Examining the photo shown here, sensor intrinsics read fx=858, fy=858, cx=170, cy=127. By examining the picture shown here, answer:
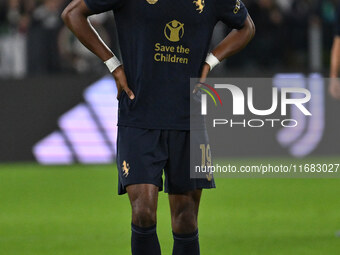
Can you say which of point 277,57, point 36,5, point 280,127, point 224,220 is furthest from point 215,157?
point 224,220

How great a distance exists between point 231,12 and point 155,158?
3.54 feet

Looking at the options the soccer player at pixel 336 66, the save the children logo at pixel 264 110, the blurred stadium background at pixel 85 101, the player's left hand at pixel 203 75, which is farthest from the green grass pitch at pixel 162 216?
the player's left hand at pixel 203 75

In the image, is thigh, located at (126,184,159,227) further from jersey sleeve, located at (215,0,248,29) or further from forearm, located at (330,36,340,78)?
forearm, located at (330,36,340,78)

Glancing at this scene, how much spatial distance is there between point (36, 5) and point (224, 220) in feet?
22.9

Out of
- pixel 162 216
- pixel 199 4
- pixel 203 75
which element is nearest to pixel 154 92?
pixel 203 75

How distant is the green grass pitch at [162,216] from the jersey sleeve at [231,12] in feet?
7.71

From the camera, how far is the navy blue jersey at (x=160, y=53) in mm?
5285

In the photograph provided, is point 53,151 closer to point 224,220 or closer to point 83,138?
point 83,138

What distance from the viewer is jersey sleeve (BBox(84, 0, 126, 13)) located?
5.20 meters

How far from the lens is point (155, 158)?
531 centimetres

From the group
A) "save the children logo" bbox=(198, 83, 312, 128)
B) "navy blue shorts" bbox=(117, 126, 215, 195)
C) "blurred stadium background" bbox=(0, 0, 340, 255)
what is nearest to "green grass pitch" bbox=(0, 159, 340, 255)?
"blurred stadium background" bbox=(0, 0, 340, 255)

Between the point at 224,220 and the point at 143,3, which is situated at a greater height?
the point at 143,3

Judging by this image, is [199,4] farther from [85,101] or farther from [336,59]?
[85,101]

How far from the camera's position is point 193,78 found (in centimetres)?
547
